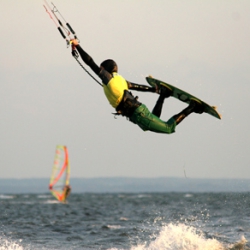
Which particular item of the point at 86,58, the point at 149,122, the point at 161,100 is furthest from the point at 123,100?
the point at 86,58

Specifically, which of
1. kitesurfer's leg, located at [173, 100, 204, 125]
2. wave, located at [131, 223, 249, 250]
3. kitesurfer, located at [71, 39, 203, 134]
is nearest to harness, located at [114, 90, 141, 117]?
kitesurfer, located at [71, 39, 203, 134]

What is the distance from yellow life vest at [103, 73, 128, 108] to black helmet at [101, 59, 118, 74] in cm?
10

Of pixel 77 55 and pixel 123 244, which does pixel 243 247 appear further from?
pixel 77 55

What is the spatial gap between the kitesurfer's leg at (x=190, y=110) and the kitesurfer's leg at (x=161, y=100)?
33 cm

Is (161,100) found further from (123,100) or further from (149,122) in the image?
(123,100)

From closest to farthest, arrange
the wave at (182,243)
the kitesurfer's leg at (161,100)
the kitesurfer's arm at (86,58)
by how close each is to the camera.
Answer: the kitesurfer's arm at (86,58), the kitesurfer's leg at (161,100), the wave at (182,243)

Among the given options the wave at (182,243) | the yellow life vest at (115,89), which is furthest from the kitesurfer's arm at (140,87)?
the wave at (182,243)

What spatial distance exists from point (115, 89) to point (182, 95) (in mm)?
1399

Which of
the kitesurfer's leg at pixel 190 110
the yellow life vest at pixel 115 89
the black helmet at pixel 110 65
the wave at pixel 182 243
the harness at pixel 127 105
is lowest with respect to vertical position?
the wave at pixel 182 243

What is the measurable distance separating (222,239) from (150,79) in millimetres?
5228

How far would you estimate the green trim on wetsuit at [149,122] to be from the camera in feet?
36.7

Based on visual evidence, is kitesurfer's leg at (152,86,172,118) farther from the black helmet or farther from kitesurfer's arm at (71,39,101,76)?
kitesurfer's arm at (71,39,101,76)

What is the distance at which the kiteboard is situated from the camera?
11648mm

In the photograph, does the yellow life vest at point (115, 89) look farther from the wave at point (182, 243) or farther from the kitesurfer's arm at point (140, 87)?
the wave at point (182, 243)
